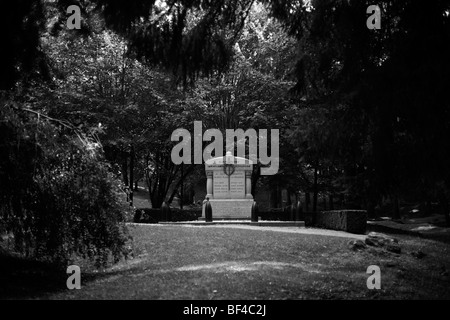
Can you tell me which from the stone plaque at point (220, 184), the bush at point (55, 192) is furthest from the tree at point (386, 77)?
the stone plaque at point (220, 184)

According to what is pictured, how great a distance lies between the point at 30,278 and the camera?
10.2m

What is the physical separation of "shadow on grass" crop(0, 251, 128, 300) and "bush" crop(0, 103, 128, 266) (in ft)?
1.10

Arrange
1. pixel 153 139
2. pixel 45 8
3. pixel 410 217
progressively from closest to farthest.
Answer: pixel 45 8 < pixel 153 139 < pixel 410 217

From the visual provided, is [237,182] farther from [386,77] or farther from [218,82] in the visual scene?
[386,77]

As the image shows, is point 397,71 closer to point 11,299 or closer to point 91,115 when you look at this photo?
point 11,299

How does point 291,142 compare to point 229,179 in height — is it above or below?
above

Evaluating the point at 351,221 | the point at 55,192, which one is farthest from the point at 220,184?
the point at 55,192

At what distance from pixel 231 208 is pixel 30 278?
49.1 ft

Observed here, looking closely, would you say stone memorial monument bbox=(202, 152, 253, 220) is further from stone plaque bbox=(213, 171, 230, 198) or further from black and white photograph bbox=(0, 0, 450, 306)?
black and white photograph bbox=(0, 0, 450, 306)

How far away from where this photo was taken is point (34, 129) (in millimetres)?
10336

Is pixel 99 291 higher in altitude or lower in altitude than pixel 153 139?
lower
